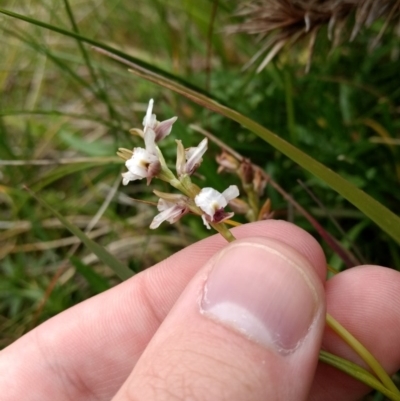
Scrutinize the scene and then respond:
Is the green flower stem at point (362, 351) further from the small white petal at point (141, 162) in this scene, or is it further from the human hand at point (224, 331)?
the small white petal at point (141, 162)

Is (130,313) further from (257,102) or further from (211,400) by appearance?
(257,102)

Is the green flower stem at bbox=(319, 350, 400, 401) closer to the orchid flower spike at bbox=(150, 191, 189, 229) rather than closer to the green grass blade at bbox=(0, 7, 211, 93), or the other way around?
the orchid flower spike at bbox=(150, 191, 189, 229)

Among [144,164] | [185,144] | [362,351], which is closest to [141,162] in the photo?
[144,164]

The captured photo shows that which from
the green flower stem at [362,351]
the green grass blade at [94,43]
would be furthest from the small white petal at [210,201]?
the green grass blade at [94,43]

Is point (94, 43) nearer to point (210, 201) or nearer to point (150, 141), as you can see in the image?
point (150, 141)

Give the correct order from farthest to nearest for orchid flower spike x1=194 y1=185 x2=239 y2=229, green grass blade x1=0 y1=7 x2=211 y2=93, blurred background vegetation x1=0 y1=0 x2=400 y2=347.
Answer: blurred background vegetation x1=0 y1=0 x2=400 y2=347 < green grass blade x1=0 y1=7 x2=211 y2=93 < orchid flower spike x1=194 y1=185 x2=239 y2=229

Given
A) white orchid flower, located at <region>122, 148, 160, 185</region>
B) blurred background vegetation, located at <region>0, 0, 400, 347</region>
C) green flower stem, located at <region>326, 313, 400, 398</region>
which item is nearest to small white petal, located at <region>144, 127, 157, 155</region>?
white orchid flower, located at <region>122, 148, 160, 185</region>

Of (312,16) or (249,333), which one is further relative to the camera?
(312,16)
